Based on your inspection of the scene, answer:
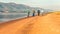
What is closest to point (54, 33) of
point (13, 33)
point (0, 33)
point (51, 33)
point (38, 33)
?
point (51, 33)

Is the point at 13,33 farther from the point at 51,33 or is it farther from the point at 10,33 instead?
the point at 51,33

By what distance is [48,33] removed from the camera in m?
11.4

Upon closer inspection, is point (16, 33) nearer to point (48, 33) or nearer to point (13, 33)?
point (13, 33)

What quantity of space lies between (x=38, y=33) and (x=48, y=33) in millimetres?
634

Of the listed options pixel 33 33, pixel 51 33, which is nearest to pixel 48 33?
pixel 51 33

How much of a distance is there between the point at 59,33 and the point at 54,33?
321mm

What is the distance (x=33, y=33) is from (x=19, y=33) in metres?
0.90

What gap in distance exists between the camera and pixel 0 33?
11758 millimetres

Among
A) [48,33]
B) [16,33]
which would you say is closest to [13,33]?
[16,33]

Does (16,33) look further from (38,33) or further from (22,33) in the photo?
(38,33)

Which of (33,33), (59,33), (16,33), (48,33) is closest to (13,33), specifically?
(16,33)

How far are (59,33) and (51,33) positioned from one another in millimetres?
520

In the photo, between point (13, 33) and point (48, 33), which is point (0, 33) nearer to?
point (13, 33)

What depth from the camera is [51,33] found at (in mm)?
11484
